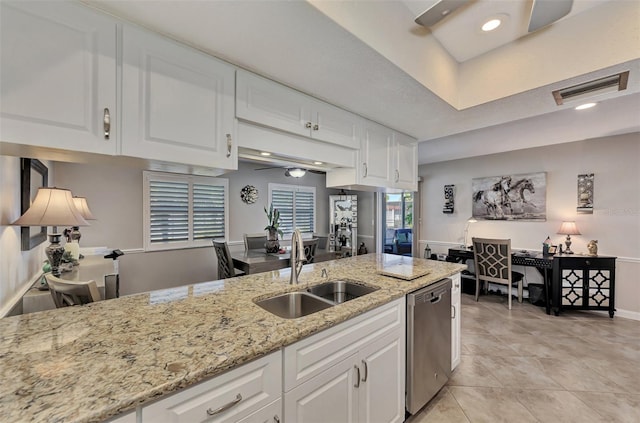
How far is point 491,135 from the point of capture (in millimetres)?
3566

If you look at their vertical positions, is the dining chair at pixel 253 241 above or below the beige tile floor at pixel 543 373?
above

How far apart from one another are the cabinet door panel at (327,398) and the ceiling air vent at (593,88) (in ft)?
7.37

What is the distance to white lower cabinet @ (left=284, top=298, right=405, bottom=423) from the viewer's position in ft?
3.69

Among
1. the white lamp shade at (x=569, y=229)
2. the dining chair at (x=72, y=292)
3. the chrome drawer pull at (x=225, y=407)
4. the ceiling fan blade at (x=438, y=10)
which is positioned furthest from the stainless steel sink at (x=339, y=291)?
the white lamp shade at (x=569, y=229)

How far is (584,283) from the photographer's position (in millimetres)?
3668

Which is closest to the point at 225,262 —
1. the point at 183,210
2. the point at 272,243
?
the point at 272,243

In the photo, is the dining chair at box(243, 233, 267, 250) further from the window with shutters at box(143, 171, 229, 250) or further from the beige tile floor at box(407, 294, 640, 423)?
the beige tile floor at box(407, 294, 640, 423)

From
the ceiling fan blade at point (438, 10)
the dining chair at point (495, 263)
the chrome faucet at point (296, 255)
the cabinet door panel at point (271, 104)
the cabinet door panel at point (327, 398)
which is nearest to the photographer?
the cabinet door panel at point (327, 398)

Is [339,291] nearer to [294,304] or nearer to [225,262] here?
[294,304]

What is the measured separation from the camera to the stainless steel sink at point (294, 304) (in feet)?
5.38

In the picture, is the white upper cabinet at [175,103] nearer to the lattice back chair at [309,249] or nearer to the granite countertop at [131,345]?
the granite countertop at [131,345]

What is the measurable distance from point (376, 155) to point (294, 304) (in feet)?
4.95

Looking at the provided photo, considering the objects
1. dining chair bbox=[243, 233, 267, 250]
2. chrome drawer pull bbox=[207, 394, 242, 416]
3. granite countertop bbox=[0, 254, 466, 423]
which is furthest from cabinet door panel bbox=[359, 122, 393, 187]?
dining chair bbox=[243, 233, 267, 250]

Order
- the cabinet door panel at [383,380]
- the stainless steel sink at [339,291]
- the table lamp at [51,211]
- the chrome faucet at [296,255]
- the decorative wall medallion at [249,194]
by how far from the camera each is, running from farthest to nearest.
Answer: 1. the decorative wall medallion at [249,194]
2. the stainless steel sink at [339,291]
3. the chrome faucet at [296,255]
4. the table lamp at [51,211]
5. the cabinet door panel at [383,380]
